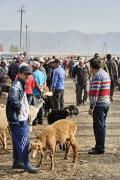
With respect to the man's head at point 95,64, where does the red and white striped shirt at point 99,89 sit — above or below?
below

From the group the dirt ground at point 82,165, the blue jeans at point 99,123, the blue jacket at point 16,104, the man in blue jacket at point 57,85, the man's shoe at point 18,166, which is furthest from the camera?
the man in blue jacket at point 57,85

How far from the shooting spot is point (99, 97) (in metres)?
10.6

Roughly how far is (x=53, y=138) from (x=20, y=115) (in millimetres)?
778

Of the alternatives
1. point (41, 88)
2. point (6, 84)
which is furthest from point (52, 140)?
point (6, 84)

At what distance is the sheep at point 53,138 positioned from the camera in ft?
29.5

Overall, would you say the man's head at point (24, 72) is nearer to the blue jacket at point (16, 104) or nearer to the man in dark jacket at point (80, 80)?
the blue jacket at point (16, 104)

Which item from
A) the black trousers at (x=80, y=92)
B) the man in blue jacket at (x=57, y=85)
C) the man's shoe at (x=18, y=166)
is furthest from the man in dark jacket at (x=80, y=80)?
the man's shoe at (x=18, y=166)

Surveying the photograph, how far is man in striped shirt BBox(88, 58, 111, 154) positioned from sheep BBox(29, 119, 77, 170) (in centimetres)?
81

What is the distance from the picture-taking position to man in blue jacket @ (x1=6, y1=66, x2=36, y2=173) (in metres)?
8.86

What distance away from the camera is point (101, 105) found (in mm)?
10609

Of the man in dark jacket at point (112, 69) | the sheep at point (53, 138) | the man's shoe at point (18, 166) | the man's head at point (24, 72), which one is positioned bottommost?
the man's shoe at point (18, 166)

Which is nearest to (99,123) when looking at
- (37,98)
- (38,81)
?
(37,98)

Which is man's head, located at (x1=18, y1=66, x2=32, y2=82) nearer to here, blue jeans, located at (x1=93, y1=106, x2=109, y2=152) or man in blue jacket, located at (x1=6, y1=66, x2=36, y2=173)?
man in blue jacket, located at (x1=6, y1=66, x2=36, y2=173)

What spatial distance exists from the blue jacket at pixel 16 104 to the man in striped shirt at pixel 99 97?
1.95 m
